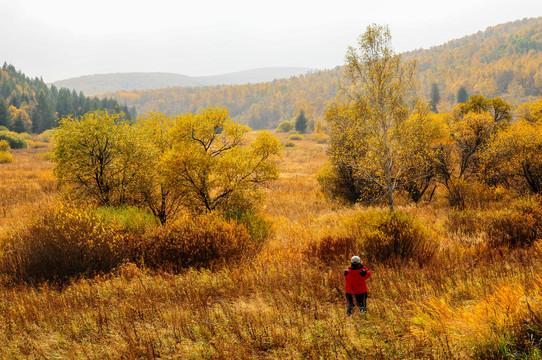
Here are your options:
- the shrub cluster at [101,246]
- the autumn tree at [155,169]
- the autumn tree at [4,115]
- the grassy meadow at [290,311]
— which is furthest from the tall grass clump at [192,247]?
the autumn tree at [4,115]

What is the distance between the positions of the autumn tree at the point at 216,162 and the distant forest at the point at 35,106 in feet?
174

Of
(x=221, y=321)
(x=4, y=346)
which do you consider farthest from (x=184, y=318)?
(x=4, y=346)

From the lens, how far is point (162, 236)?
8203 mm

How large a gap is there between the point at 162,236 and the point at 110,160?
16.1 ft

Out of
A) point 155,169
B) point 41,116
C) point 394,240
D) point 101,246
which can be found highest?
point 41,116

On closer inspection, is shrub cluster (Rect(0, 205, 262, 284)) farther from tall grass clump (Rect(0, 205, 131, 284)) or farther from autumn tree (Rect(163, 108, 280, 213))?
autumn tree (Rect(163, 108, 280, 213))

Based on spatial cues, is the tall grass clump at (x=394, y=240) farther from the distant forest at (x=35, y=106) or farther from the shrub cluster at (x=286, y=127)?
the shrub cluster at (x=286, y=127)

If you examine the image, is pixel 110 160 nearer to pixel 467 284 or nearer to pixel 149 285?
pixel 149 285

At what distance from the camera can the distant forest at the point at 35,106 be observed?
83.7 meters

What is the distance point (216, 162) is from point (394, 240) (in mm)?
6391

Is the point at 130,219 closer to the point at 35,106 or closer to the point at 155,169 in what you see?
the point at 155,169

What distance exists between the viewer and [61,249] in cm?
721

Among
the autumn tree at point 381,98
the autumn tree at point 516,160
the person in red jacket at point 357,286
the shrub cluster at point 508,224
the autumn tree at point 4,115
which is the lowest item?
the shrub cluster at point 508,224

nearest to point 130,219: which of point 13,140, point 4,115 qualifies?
point 13,140
